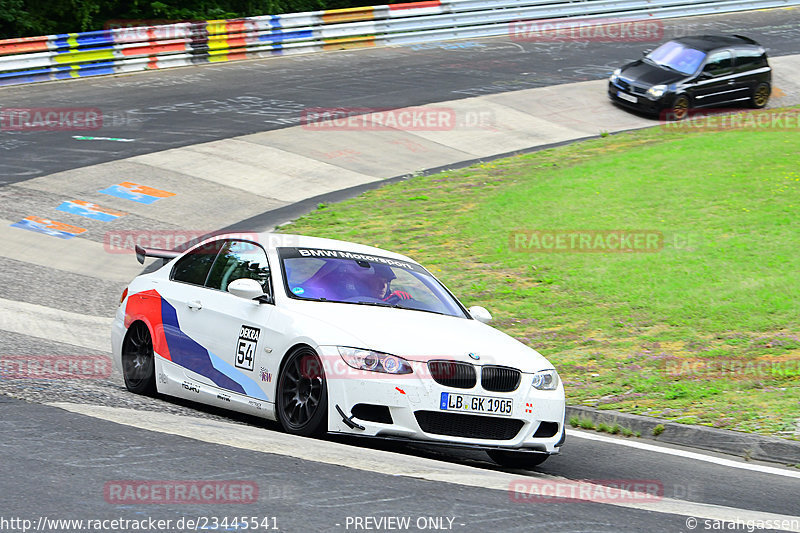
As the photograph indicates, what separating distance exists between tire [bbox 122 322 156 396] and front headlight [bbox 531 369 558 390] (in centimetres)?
323

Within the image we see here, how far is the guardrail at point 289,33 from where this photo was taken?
25188 mm

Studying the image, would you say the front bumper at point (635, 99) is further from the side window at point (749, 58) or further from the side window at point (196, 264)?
the side window at point (196, 264)

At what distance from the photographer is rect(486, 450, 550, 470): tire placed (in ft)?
24.5

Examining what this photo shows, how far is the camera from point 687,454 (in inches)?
318

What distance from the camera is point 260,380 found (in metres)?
7.52

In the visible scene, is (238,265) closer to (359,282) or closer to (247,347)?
(247,347)

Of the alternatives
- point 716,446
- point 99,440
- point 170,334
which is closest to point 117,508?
point 99,440

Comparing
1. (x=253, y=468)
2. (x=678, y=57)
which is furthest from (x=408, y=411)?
(x=678, y=57)

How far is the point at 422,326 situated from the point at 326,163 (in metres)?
13.4

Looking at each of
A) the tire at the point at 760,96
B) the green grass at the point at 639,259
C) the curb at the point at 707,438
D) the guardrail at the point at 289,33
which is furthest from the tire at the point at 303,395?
the tire at the point at 760,96

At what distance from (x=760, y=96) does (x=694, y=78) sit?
2356mm

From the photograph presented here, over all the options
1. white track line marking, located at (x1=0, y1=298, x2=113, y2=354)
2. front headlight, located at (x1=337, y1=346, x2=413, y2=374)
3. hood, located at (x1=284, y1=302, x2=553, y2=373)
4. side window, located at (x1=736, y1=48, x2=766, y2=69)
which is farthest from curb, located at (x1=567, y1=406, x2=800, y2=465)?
side window, located at (x1=736, y1=48, x2=766, y2=69)

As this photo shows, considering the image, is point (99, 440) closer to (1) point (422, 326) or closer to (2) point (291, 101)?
(1) point (422, 326)

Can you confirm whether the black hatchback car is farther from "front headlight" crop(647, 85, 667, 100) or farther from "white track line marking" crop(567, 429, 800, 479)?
"white track line marking" crop(567, 429, 800, 479)
